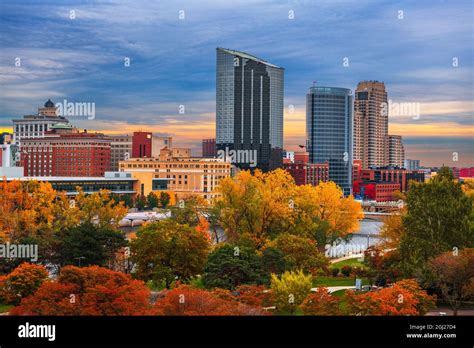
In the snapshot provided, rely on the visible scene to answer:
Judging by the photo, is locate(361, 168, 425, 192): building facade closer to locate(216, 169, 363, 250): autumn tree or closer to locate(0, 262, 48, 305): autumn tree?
locate(216, 169, 363, 250): autumn tree

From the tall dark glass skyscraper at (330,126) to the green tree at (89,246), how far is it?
7726 cm

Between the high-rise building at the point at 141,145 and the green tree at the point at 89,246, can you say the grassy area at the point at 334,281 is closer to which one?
the green tree at the point at 89,246

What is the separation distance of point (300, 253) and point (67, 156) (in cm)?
5116

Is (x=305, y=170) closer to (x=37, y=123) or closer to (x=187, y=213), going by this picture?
(x=37, y=123)

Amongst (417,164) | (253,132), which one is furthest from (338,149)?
(417,164)

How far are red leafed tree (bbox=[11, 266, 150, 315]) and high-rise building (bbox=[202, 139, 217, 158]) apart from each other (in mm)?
73875

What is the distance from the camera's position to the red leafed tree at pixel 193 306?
16938 millimetres

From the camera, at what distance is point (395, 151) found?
420 ft

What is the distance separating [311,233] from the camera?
31641 mm

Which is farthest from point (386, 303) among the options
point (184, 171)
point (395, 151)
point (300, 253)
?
point (395, 151)

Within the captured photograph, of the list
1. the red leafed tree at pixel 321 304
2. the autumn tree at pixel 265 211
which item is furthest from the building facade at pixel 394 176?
the red leafed tree at pixel 321 304

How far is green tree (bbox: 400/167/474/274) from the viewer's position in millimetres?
23219

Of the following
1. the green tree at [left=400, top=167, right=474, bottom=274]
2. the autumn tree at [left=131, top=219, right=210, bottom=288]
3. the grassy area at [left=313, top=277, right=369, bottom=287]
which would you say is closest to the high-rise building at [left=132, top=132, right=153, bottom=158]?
the grassy area at [left=313, top=277, right=369, bottom=287]

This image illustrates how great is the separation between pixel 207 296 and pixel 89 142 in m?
59.0
